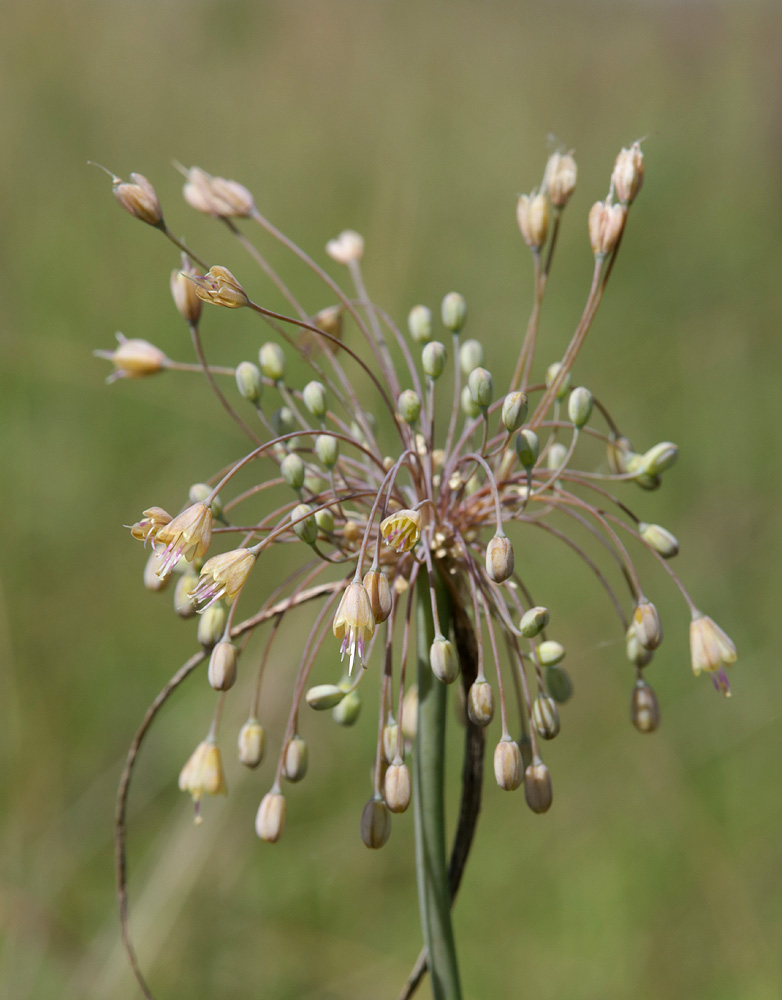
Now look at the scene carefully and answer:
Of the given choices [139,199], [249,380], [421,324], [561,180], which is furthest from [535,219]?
[139,199]

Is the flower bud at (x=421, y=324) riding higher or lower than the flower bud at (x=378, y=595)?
higher

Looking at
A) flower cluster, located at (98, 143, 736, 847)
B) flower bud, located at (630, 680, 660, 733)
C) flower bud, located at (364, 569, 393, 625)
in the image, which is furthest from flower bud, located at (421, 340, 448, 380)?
flower bud, located at (630, 680, 660, 733)

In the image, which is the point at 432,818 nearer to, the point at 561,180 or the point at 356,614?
the point at 356,614

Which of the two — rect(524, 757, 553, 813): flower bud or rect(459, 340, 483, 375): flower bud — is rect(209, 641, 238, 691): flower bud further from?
rect(459, 340, 483, 375): flower bud

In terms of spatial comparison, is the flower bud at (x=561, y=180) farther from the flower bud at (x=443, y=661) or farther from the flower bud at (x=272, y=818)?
the flower bud at (x=272, y=818)

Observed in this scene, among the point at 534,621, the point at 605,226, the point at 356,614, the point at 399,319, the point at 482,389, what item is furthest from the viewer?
the point at 399,319

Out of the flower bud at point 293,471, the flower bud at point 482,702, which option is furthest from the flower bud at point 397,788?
the flower bud at point 293,471
